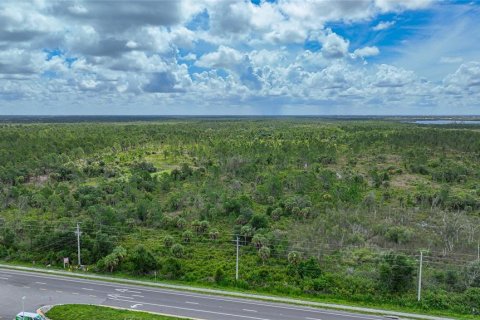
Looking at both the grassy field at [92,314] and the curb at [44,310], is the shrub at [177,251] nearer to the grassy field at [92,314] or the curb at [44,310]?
the grassy field at [92,314]

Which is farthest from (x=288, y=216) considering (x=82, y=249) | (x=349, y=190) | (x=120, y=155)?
(x=120, y=155)

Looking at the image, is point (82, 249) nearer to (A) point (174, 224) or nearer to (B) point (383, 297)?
(A) point (174, 224)

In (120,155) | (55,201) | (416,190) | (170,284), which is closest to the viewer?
(170,284)

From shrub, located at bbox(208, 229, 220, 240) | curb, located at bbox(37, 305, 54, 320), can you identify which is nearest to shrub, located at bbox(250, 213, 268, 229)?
shrub, located at bbox(208, 229, 220, 240)

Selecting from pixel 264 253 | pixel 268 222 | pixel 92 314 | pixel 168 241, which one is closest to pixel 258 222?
pixel 268 222

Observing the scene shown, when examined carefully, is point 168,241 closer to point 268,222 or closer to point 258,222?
point 258,222

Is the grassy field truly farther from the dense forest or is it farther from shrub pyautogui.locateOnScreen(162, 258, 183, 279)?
the dense forest

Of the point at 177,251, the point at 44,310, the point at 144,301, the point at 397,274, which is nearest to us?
the point at 44,310
